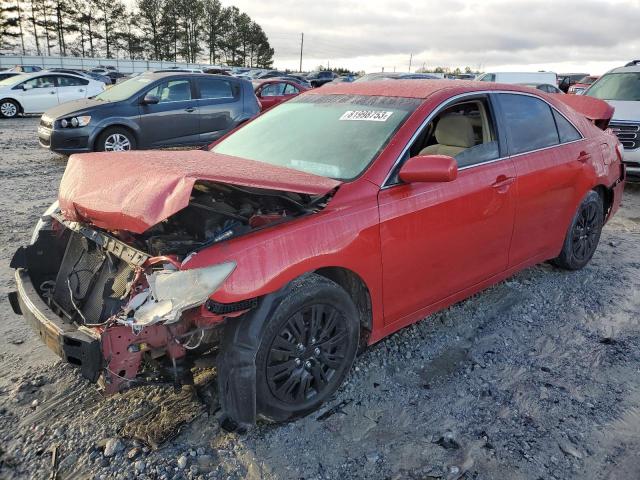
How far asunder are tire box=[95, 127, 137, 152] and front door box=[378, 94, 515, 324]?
7.32 m

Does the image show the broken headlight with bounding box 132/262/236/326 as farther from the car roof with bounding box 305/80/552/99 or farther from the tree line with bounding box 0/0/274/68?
the tree line with bounding box 0/0/274/68

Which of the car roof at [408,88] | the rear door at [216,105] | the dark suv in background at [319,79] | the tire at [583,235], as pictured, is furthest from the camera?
the dark suv in background at [319,79]

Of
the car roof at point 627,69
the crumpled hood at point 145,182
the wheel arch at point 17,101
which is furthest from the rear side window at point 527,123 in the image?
the wheel arch at point 17,101

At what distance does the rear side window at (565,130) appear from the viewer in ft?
14.0

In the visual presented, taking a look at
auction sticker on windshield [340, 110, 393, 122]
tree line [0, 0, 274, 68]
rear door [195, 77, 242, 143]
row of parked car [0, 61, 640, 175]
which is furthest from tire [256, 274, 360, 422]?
tree line [0, 0, 274, 68]

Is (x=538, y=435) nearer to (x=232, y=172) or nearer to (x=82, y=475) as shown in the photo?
(x=232, y=172)

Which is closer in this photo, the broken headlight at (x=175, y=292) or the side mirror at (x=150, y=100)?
the broken headlight at (x=175, y=292)

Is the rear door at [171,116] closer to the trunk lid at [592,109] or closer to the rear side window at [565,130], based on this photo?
the trunk lid at [592,109]

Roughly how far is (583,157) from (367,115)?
2173mm

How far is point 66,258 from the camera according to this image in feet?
9.95

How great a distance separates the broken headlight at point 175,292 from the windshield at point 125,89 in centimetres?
835

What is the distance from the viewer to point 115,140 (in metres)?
9.42

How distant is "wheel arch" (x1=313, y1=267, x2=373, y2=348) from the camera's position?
2799mm

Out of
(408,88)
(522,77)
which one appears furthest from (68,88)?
(408,88)
